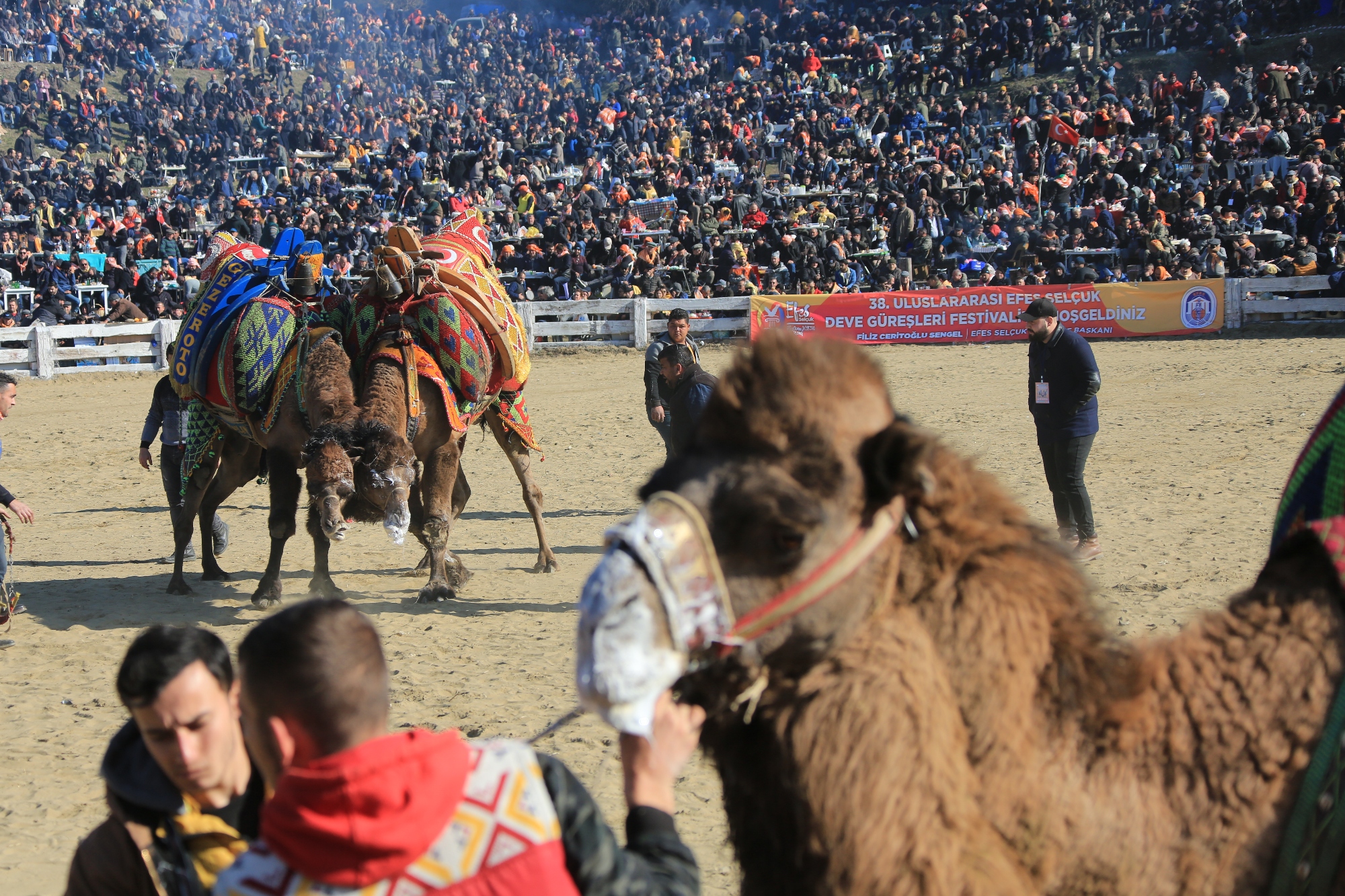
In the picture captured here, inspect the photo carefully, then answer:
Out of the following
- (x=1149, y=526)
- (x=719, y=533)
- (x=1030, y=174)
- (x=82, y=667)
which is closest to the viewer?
(x=719, y=533)

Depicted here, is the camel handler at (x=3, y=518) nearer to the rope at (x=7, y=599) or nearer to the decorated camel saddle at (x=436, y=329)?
the rope at (x=7, y=599)

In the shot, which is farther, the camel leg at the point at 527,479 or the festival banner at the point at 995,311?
the festival banner at the point at 995,311

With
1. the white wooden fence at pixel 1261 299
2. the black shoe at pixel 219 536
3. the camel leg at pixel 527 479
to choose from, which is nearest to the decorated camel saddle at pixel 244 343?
the black shoe at pixel 219 536

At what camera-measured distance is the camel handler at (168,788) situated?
1.98 meters

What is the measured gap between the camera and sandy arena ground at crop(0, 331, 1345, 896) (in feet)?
16.8

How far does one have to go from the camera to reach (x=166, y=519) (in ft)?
36.0

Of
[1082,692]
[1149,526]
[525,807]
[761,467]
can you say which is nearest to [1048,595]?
[1082,692]

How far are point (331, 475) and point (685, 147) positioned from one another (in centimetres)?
2863

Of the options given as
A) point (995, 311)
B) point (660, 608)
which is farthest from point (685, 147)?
point (660, 608)

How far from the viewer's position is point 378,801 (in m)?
1.57

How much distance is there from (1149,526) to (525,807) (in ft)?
26.4

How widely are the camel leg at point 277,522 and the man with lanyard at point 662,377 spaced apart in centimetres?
279

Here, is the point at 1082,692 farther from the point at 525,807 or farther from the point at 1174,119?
the point at 1174,119

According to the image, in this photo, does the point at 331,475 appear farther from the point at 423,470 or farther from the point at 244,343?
the point at 244,343
